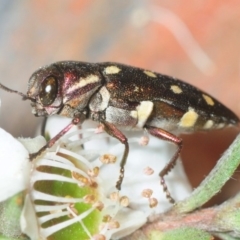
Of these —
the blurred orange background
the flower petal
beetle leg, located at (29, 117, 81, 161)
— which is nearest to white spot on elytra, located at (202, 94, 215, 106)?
beetle leg, located at (29, 117, 81, 161)

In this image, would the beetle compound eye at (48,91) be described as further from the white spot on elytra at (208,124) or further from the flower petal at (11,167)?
the white spot on elytra at (208,124)

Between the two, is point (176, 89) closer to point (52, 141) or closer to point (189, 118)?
point (189, 118)

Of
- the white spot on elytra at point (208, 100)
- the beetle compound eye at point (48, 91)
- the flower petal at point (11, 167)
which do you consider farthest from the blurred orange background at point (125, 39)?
the flower petal at point (11, 167)

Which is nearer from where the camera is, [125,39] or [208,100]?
[208,100]

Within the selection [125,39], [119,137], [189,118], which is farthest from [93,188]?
[125,39]

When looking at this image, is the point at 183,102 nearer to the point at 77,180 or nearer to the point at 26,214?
the point at 77,180

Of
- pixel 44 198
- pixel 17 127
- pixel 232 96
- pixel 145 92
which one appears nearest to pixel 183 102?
pixel 145 92
